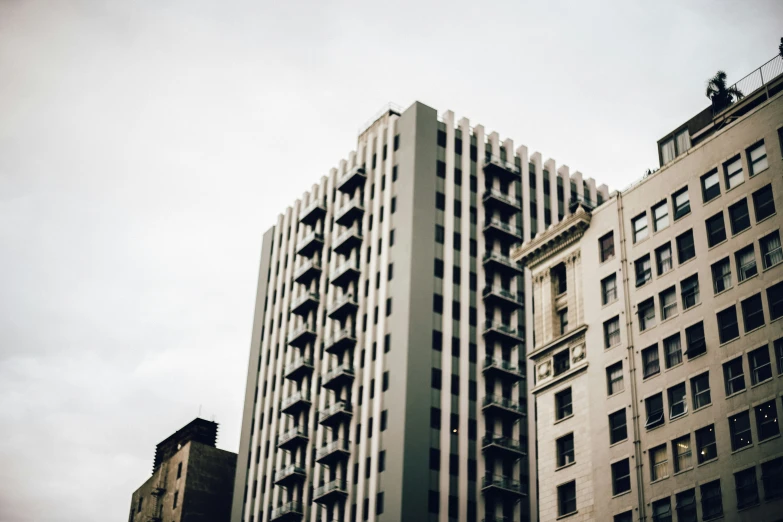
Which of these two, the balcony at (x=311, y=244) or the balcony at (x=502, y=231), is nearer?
the balcony at (x=502, y=231)

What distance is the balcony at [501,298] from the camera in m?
100

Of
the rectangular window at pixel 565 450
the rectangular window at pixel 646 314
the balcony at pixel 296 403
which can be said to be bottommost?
the rectangular window at pixel 565 450

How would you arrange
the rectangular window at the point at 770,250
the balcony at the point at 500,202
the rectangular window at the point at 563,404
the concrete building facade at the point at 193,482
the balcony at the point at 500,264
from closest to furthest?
the rectangular window at the point at 770,250
the rectangular window at the point at 563,404
the balcony at the point at 500,264
the balcony at the point at 500,202
the concrete building facade at the point at 193,482

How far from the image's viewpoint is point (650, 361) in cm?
6306

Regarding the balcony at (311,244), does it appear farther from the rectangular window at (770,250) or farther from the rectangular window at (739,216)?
the rectangular window at (770,250)

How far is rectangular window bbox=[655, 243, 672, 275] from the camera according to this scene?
212 ft

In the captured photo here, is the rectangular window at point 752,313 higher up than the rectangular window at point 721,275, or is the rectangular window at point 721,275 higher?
the rectangular window at point 721,275

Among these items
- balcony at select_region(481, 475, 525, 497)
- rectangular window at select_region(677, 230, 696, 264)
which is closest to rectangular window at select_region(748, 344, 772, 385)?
rectangular window at select_region(677, 230, 696, 264)

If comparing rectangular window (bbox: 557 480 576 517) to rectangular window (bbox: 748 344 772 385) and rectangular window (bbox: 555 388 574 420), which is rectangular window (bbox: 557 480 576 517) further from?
rectangular window (bbox: 748 344 772 385)

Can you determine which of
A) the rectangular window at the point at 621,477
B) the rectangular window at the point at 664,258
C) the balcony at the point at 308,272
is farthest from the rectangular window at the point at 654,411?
the balcony at the point at 308,272

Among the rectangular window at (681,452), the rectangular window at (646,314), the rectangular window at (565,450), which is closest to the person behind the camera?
the rectangular window at (681,452)

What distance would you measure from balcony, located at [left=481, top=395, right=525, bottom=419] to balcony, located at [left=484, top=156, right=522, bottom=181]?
25.1m

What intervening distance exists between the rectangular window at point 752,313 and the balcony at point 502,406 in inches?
1557

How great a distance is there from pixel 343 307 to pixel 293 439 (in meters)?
14.2
